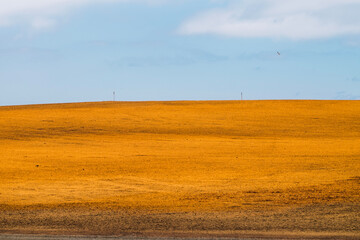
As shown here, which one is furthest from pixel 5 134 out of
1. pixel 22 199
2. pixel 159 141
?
pixel 22 199

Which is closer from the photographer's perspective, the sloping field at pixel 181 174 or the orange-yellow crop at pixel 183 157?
the sloping field at pixel 181 174

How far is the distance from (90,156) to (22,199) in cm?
873

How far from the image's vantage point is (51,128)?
3052 cm

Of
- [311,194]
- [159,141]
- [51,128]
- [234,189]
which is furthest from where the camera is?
[51,128]

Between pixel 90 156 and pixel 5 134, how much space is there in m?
10.5

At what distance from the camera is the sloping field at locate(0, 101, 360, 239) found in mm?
8359

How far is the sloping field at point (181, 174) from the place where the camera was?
27.4ft

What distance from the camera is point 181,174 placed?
15711 mm

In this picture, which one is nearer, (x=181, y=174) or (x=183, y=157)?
(x=181, y=174)

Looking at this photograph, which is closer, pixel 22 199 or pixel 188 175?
pixel 22 199

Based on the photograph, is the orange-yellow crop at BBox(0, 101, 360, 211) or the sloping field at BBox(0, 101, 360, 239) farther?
the orange-yellow crop at BBox(0, 101, 360, 211)

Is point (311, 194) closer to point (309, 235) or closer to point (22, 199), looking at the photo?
point (309, 235)

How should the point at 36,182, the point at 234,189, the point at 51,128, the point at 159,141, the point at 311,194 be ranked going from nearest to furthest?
1. the point at 311,194
2. the point at 234,189
3. the point at 36,182
4. the point at 159,141
5. the point at 51,128

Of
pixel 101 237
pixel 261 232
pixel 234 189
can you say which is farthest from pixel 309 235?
pixel 234 189
